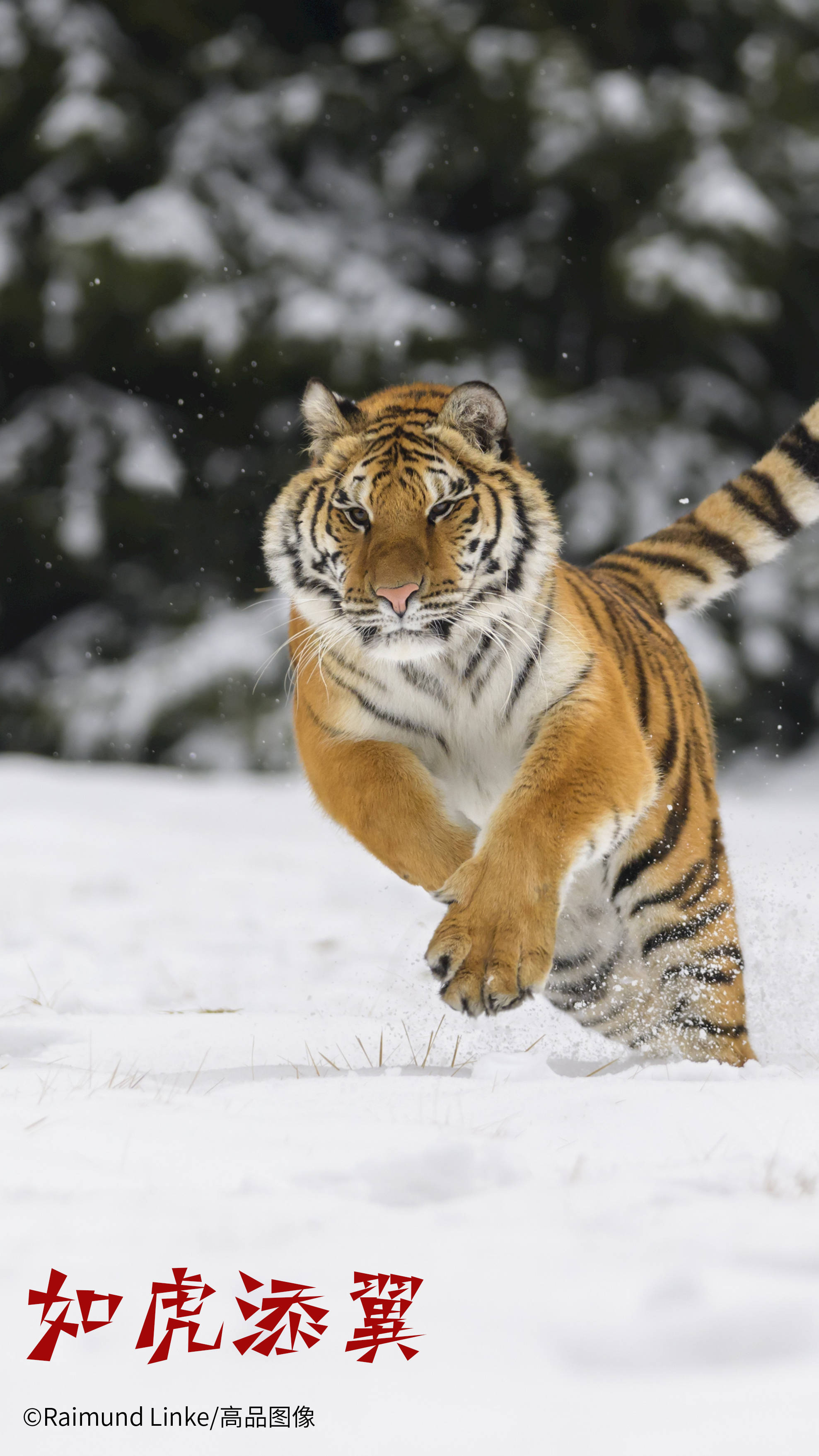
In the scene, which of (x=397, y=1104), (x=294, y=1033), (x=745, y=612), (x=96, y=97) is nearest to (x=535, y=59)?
(x=96, y=97)

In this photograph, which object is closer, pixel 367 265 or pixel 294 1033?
pixel 294 1033

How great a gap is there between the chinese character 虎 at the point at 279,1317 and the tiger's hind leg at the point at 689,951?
6.49ft

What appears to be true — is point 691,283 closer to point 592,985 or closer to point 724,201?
point 724,201

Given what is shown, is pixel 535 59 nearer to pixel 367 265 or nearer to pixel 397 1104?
pixel 367 265

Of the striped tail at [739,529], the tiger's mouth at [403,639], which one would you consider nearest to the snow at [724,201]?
the striped tail at [739,529]

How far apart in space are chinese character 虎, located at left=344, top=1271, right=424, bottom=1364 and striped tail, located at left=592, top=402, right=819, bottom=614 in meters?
2.54

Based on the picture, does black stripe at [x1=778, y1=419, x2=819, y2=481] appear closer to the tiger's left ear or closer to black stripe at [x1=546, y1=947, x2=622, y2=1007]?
the tiger's left ear

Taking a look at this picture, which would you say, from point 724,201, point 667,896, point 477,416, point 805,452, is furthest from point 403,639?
point 724,201

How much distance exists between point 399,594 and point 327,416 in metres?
0.60

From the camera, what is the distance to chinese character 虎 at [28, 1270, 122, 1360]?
1364 mm

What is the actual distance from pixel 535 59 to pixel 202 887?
6569mm

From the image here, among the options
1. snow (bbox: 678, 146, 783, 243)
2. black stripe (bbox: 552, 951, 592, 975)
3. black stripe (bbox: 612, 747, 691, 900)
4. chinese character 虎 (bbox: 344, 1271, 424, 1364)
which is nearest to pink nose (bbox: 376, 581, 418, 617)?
black stripe (bbox: 612, 747, 691, 900)

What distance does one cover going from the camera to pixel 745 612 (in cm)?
902

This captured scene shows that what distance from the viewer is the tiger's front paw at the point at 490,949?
2363 millimetres
